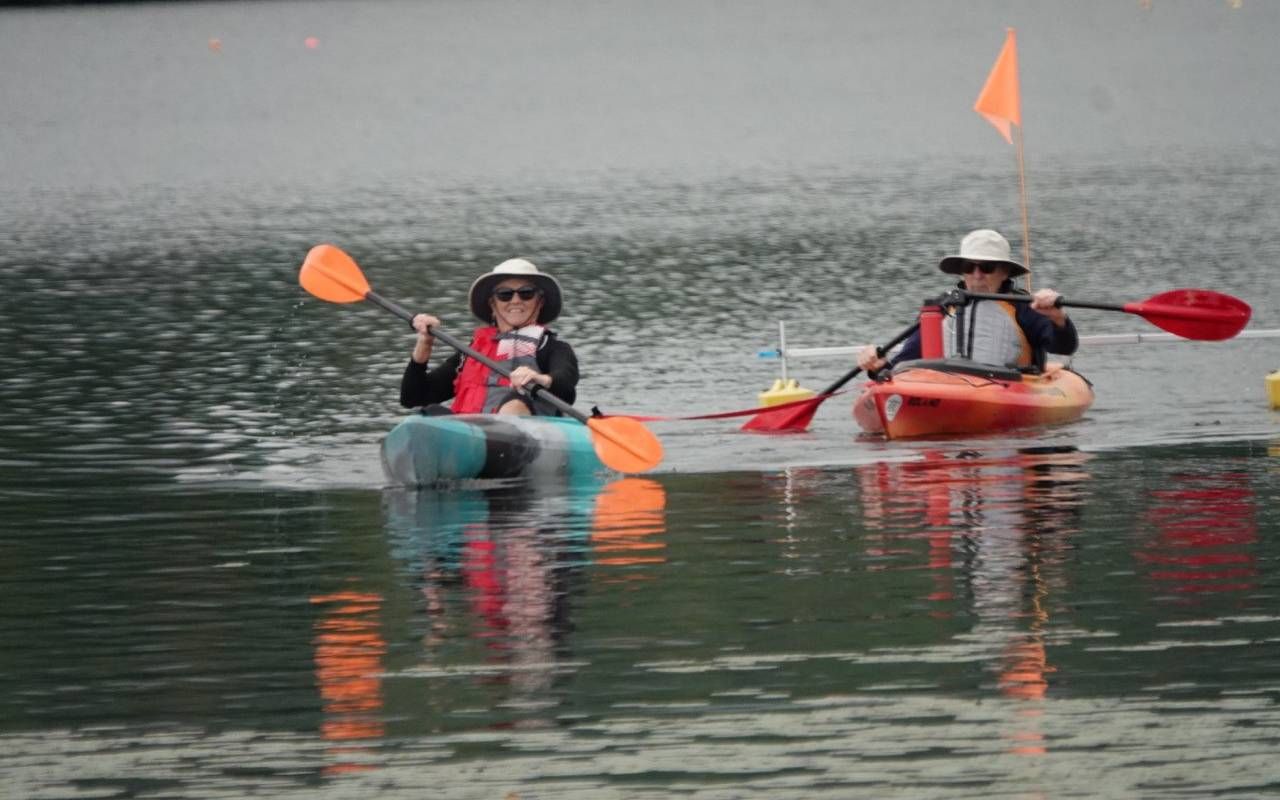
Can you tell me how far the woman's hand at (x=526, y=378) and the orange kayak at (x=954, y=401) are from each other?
2.70m

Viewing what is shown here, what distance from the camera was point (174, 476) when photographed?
53.0ft

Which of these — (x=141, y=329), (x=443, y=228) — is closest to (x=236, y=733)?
(x=141, y=329)

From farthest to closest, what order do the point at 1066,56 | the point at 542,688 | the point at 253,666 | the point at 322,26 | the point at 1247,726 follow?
the point at 322,26 < the point at 1066,56 < the point at 253,666 < the point at 542,688 < the point at 1247,726

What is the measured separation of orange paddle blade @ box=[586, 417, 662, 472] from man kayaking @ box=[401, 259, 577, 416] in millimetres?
410

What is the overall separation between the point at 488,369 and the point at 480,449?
91 centimetres

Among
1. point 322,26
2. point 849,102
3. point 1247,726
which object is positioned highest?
point 322,26

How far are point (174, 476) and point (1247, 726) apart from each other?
9152mm

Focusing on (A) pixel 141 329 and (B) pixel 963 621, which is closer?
(B) pixel 963 621

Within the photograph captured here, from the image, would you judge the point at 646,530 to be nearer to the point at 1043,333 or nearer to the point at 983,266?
the point at 983,266

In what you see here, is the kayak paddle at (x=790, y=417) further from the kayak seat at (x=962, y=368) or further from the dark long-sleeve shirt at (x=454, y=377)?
the dark long-sleeve shirt at (x=454, y=377)

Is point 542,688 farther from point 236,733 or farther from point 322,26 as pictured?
point 322,26

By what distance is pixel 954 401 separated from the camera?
16.5m

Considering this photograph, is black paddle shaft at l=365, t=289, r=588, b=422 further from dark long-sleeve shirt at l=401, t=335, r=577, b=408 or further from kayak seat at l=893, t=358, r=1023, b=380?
kayak seat at l=893, t=358, r=1023, b=380

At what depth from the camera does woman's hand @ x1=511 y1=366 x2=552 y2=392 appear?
14.8 meters
